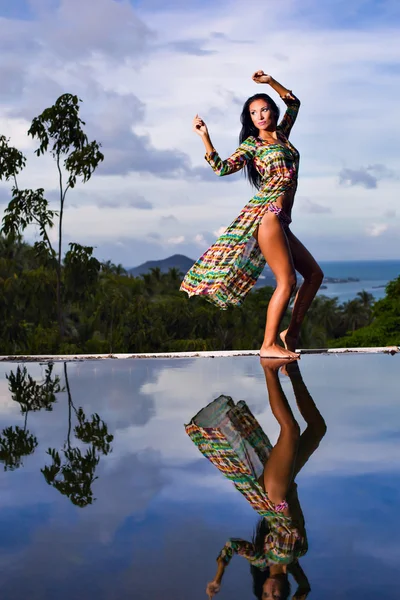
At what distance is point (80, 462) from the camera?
2352 millimetres

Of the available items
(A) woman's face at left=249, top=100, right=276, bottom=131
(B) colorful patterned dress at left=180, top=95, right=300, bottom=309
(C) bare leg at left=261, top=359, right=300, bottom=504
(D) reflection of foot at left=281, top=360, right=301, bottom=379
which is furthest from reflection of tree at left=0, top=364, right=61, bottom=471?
(A) woman's face at left=249, top=100, right=276, bottom=131

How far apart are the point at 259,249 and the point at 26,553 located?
123 inches

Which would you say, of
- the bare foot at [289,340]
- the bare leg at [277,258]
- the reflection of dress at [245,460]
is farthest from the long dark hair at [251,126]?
the reflection of dress at [245,460]

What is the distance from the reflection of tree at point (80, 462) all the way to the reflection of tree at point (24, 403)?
0.35ft

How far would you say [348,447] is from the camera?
250 cm

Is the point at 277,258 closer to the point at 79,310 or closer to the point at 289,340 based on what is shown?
the point at 289,340

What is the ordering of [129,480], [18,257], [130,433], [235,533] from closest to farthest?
[235,533], [129,480], [130,433], [18,257]

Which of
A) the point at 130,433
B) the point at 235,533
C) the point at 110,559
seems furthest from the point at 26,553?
the point at 130,433

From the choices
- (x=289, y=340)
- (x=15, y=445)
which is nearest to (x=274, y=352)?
(x=289, y=340)

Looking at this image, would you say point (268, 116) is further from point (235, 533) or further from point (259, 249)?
point (235, 533)

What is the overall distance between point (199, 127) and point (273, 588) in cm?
320

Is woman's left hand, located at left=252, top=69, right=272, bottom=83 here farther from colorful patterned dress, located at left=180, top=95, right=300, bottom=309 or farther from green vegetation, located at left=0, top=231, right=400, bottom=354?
green vegetation, located at left=0, top=231, right=400, bottom=354

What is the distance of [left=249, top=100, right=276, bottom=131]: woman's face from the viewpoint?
15.1 ft

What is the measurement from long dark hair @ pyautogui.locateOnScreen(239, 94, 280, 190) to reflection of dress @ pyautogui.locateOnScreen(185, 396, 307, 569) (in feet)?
5.28
